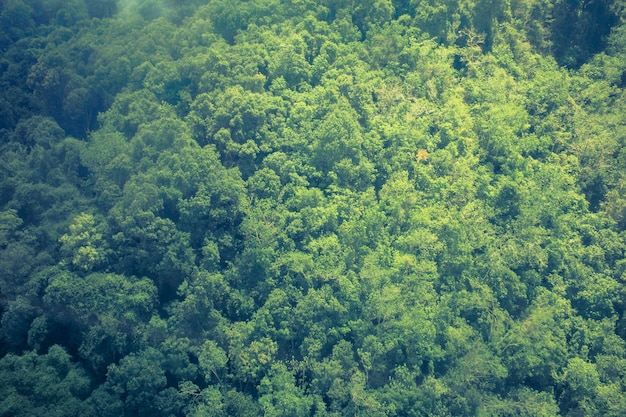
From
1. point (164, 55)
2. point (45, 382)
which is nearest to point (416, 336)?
point (45, 382)

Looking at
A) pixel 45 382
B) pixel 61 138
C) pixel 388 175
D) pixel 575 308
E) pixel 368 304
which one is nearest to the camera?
pixel 45 382

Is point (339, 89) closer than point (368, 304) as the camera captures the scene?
No

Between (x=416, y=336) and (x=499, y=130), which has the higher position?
(x=499, y=130)

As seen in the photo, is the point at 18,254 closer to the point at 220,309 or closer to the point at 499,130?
the point at 220,309

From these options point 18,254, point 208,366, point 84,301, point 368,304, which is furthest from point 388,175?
point 18,254

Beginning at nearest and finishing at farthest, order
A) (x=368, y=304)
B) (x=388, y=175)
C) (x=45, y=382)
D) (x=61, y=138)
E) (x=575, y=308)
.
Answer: (x=45, y=382) < (x=368, y=304) < (x=575, y=308) < (x=388, y=175) < (x=61, y=138)

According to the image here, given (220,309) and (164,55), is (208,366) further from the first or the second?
(164,55)

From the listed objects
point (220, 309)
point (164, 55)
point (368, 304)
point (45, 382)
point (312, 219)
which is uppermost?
point (164, 55)
